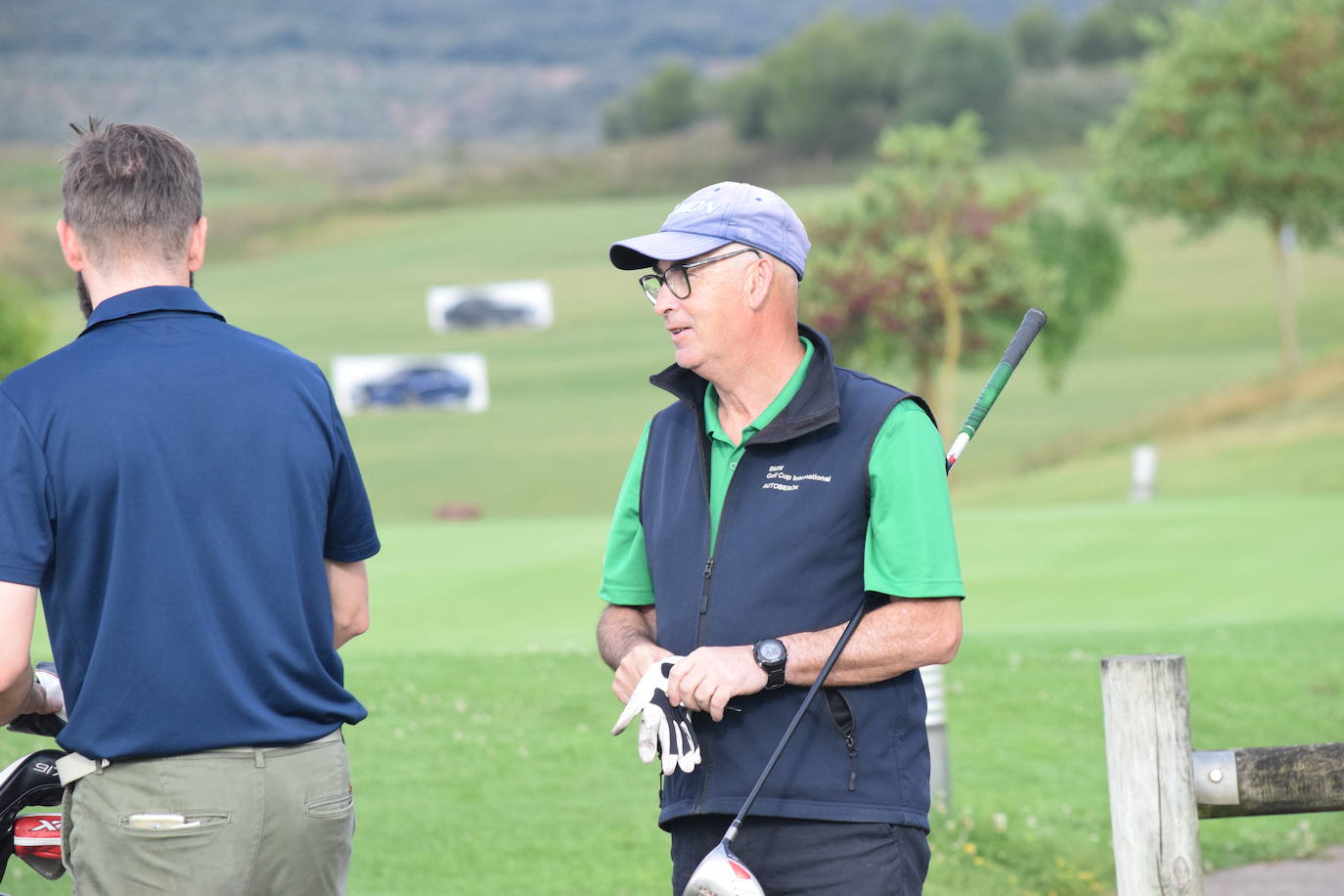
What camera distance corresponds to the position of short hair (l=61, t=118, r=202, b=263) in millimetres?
3094

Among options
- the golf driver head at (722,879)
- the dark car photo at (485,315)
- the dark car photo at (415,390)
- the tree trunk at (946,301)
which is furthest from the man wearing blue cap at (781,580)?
the dark car photo at (485,315)

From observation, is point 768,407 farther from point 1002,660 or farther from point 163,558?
point 1002,660

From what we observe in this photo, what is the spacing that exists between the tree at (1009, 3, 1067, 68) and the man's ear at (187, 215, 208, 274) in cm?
15064

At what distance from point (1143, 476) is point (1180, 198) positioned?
17.2 metres

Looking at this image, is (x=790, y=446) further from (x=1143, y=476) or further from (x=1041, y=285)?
(x=1041, y=285)

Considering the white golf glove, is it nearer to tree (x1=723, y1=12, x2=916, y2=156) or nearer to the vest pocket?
the vest pocket

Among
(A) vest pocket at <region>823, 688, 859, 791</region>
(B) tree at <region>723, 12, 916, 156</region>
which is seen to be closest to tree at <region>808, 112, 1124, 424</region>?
(A) vest pocket at <region>823, 688, 859, 791</region>

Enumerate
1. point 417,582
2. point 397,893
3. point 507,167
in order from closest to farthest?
point 397,893, point 417,582, point 507,167

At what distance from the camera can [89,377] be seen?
300 cm

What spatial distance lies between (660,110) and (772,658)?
13691 centimetres

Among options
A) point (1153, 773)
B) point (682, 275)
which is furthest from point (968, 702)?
point (682, 275)

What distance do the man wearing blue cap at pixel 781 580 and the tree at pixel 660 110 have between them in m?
134

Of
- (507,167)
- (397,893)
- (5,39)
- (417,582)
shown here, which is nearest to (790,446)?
(397,893)

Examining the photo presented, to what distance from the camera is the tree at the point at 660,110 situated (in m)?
137
